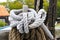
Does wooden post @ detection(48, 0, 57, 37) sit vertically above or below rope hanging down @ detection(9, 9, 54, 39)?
below

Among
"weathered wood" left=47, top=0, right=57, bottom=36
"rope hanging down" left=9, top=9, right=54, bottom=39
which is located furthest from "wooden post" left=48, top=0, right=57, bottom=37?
"rope hanging down" left=9, top=9, right=54, bottom=39

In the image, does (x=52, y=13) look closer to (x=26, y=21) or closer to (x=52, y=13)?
(x=52, y=13)

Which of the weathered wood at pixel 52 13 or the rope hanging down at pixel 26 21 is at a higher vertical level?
the rope hanging down at pixel 26 21

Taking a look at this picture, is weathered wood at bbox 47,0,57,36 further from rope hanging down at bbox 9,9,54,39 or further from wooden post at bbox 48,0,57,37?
rope hanging down at bbox 9,9,54,39

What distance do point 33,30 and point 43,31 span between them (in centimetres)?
4

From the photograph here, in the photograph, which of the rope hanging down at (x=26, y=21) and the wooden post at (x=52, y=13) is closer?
the rope hanging down at (x=26, y=21)

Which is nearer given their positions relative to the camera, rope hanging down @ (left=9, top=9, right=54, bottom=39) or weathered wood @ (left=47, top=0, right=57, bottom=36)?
rope hanging down @ (left=9, top=9, right=54, bottom=39)

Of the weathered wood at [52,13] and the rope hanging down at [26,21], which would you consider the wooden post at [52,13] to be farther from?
the rope hanging down at [26,21]

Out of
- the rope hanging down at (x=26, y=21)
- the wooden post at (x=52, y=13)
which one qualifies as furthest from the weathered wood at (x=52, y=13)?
the rope hanging down at (x=26, y=21)

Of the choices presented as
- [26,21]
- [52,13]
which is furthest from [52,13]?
[26,21]

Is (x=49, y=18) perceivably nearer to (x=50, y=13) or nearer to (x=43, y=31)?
(x=50, y=13)

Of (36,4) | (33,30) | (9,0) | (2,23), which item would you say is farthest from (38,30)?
(9,0)

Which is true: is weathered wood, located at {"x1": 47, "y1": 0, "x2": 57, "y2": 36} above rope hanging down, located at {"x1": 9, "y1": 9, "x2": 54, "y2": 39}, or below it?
below

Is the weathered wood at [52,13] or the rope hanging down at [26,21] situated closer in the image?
the rope hanging down at [26,21]
